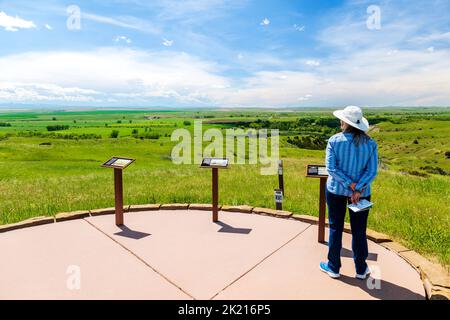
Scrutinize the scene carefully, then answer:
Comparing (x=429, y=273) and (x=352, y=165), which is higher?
(x=352, y=165)

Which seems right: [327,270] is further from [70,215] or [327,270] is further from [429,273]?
[70,215]

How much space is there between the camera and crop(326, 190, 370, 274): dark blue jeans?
4.29 m

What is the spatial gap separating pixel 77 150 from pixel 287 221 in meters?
53.8

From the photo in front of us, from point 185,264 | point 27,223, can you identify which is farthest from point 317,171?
point 27,223

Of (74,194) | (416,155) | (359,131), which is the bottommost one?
(416,155)

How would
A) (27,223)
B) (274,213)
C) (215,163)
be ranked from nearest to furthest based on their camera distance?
1. (27,223)
2. (215,163)
3. (274,213)

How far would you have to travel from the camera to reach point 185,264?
16.4ft

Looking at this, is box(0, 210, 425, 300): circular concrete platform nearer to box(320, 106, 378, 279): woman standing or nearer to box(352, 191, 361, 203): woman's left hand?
box(320, 106, 378, 279): woman standing

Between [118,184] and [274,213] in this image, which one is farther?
[274,213]

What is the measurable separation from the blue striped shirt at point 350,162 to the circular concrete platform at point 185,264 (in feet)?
4.29

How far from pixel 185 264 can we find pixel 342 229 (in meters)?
2.21
